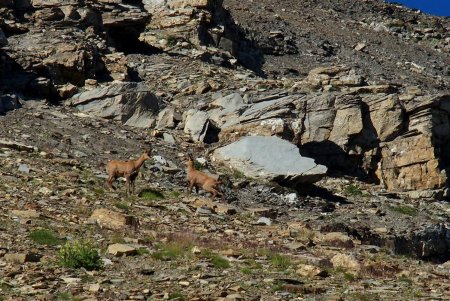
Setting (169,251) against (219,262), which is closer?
(219,262)

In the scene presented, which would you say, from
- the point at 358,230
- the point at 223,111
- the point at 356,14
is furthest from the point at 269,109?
the point at 356,14

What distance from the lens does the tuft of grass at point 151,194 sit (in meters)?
22.6

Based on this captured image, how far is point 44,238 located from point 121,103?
18479mm

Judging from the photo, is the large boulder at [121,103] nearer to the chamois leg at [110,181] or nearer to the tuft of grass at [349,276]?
the chamois leg at [110,181]

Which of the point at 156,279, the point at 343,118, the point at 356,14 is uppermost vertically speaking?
the point at 356,14

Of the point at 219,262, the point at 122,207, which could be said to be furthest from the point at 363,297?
the point at 122,207

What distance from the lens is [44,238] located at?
14852 millimetres

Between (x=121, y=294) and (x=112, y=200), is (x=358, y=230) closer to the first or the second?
(x=112, y=200)

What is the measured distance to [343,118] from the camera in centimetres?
3391

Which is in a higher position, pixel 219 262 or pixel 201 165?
pixel 201 165

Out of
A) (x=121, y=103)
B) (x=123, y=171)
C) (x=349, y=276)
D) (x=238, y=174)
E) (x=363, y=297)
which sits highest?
(x=121, y=103)

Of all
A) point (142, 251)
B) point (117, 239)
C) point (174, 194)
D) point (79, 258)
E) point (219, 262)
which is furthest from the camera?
point (174, 194)

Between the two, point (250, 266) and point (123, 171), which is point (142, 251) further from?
point (123, 171)

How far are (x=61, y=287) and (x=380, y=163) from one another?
24.9 metres
